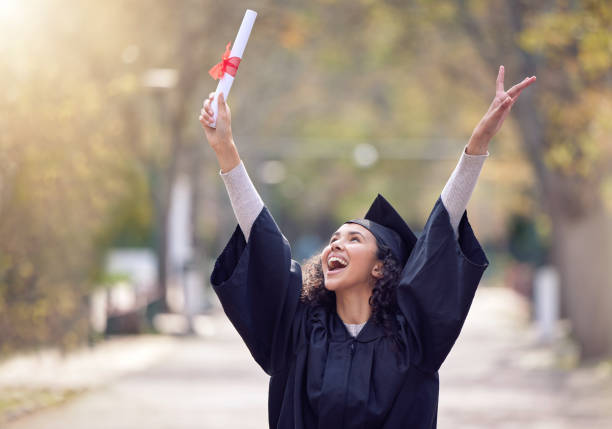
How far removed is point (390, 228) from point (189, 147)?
27144 millimetres

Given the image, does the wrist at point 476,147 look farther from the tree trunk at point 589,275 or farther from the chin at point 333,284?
the tree trunk at point 589,275

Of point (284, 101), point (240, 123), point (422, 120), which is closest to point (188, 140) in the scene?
point (240, 123)

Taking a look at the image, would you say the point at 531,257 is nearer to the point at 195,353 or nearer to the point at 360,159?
the point at 360,159

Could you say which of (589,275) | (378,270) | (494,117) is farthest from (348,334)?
(589,275)

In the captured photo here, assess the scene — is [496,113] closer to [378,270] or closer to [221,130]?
[378,270]

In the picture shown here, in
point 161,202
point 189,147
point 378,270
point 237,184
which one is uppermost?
point 189,147

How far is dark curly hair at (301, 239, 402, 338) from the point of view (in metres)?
4.23

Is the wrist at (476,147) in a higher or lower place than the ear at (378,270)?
higher

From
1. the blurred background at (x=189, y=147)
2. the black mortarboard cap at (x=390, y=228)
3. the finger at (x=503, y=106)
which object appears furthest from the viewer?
the blurred background at (x=189, y=147)

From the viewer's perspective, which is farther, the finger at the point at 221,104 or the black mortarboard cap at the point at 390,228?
→ the black mortarboard cap at the point at 390,228

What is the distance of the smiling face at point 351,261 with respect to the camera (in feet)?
14.0

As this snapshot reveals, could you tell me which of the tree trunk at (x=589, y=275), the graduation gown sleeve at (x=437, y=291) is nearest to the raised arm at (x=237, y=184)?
the graduation gown sleeve at (x=437, y=291)

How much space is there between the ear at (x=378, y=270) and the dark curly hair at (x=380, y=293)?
13 millimetres

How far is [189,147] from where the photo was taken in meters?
31.4
